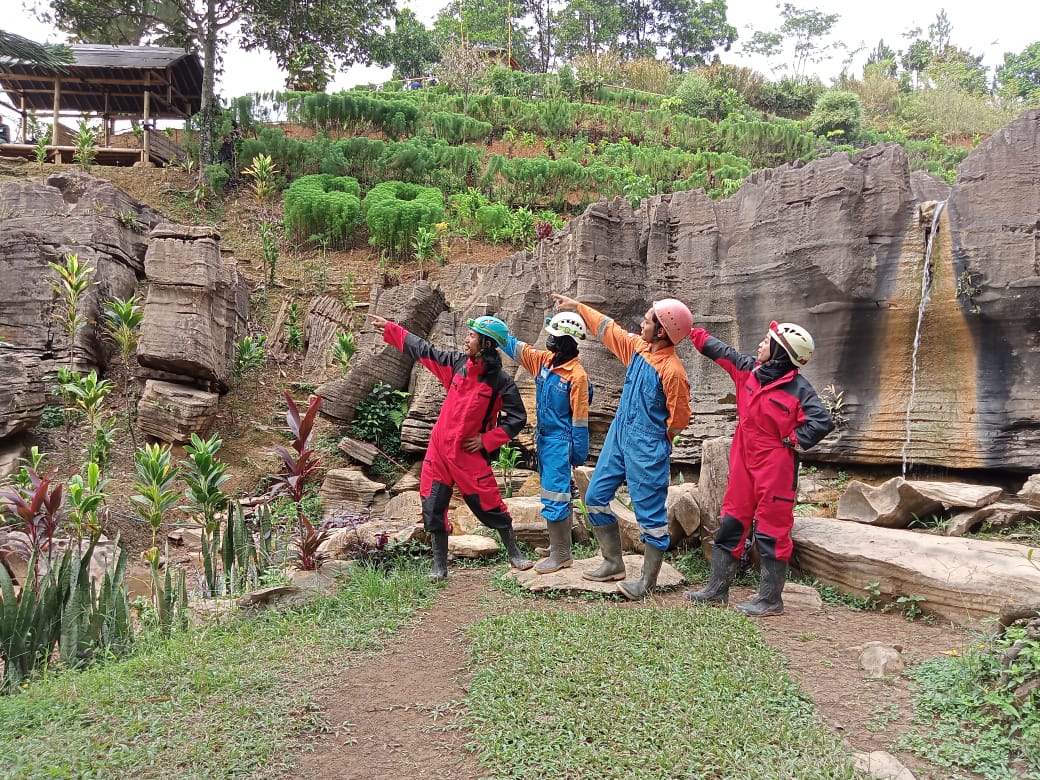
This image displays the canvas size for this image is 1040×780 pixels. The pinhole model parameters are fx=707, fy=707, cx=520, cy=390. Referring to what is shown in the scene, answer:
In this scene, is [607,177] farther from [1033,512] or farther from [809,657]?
[809,657]

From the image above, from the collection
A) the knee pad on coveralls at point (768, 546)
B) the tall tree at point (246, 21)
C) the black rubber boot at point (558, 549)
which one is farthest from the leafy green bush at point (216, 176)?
the knee pad on coveralls at point (768, 546)

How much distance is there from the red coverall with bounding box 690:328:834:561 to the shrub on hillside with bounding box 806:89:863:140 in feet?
69.3

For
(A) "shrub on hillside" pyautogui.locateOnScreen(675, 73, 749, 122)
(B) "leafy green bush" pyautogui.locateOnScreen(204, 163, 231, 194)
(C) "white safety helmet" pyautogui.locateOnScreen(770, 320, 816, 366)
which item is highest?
(A) "shrub on hillside" pyautogui.locateOnScreen(675, 73, 749, 122)

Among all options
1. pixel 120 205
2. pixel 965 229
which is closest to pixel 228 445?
pixel 120 205

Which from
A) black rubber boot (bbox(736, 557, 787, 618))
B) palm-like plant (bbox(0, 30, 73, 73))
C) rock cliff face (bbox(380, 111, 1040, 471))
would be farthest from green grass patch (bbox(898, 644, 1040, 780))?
palm-like plant (bbox(0, 30, 73, 73))

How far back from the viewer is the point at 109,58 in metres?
18.4

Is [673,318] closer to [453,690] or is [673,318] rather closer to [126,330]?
[453,690]

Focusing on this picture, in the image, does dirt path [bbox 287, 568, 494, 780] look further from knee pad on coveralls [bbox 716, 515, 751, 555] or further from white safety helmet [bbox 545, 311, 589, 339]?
white safety helmet [bbox 545, 311, 589, 339]

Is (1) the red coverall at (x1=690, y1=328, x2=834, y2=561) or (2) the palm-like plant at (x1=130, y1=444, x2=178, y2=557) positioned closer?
(1) the red coverall at (x1=690, y1=328, x2=834, y2=561)

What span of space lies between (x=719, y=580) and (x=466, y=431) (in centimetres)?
206

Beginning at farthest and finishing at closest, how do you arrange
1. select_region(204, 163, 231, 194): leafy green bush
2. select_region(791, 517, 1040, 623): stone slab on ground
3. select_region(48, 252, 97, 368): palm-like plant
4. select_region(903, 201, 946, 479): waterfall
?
1. select_region(204, 163, 231, 194): leafy green bush
2. select_region(48, 252, 97, 368): palm-like plant
3. select_region(903, 201, 946, 479): waterfall
4. select_region(791, 517, 1040, 623): stone slab on ground

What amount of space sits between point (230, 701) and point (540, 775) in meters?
1.61

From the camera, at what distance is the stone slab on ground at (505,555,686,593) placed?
16.3 ft

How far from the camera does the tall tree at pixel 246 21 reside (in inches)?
641
